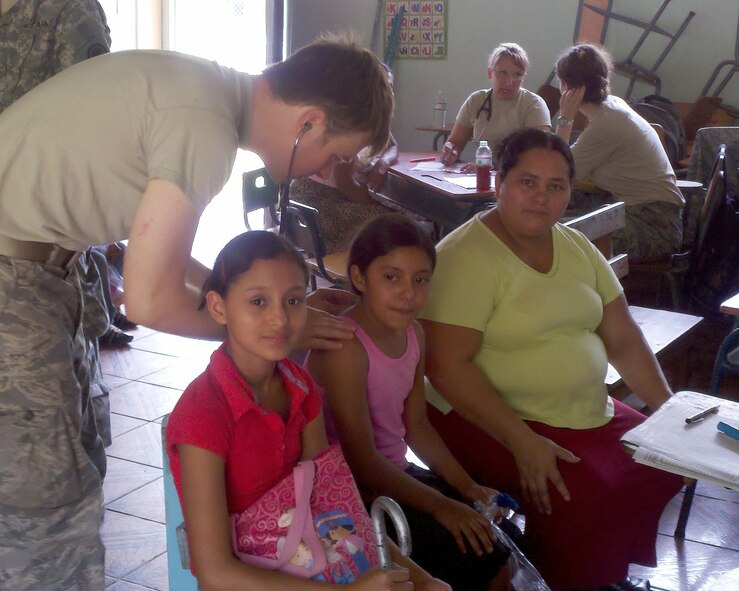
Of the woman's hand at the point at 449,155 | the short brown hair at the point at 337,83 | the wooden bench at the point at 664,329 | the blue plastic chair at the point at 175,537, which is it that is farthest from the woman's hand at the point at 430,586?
the woman's hand at the point at 449,155

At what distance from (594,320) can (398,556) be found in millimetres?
972

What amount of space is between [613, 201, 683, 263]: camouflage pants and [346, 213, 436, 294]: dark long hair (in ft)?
8.72

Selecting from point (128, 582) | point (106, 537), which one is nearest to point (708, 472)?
point (128, 582)

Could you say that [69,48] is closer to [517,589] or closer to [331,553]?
[331,553]

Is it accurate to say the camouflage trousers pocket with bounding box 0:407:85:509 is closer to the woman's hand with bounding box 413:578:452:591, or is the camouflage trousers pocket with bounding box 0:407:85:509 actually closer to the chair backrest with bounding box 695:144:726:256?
the woman's hand with bounding box 413:578:452:591

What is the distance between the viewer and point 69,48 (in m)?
2.24

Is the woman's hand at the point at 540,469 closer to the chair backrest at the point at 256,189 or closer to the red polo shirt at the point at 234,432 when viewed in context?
the red polo shirt at the point at 234,432

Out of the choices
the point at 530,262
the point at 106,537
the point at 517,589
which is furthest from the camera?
the point at 106,537

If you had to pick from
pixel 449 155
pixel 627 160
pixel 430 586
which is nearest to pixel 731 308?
pixel 430 586

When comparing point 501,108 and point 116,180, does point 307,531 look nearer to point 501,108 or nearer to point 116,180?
point 116,180

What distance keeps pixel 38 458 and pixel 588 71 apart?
366 cm

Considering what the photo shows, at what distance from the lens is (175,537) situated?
148 cm

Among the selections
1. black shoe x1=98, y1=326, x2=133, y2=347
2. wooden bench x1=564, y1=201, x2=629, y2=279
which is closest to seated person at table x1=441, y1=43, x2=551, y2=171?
wooden bench x1=564, y1=201, x2=629, y2=279

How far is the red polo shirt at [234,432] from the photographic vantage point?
51.1 inches
